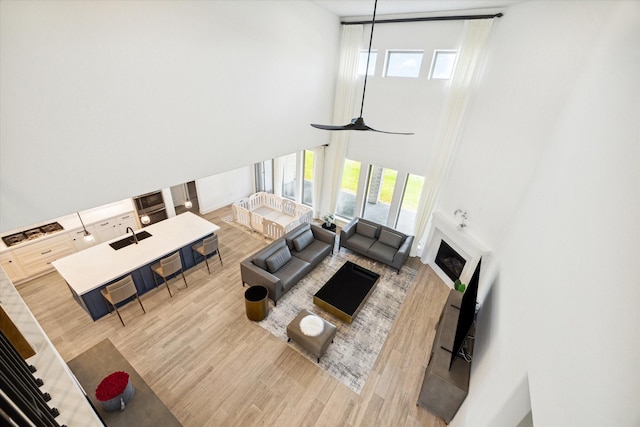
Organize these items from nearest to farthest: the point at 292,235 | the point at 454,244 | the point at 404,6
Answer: the point at 404,6 → the point at 454,244 → the point at 292,235

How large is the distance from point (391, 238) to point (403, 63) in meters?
4.27

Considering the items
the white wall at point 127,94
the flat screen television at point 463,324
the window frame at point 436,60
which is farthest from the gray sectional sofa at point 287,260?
the window frame at point 436,60

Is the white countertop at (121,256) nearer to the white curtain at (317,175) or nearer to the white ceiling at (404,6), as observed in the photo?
the white curtain at (317,175)

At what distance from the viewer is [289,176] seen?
931cm

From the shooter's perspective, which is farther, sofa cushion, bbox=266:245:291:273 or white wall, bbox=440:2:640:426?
sofa cushion, bbox=266:245:291:273

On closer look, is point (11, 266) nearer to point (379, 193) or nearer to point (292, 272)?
point (292, 272)

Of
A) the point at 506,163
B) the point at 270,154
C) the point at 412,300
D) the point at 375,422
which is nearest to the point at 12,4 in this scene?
the point at 270,154

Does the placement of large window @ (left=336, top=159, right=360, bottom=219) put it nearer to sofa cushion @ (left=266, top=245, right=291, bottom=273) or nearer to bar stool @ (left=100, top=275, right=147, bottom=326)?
sofa cushion @ (left=266, top=245, right=291, bottom=273)

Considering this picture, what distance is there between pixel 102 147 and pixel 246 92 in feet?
7.63

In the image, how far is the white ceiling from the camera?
4461mm

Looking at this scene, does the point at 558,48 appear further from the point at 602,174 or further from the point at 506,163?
the point at 602,174

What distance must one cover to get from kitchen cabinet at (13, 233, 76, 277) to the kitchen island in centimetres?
139

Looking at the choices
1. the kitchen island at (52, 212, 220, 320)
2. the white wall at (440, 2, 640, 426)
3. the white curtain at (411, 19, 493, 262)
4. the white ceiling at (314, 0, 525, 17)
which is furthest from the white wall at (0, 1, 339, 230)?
the white wall at (440, 2, 640, 426)

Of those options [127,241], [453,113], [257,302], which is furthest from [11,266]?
[453,113]
